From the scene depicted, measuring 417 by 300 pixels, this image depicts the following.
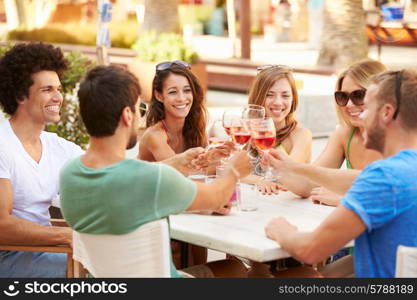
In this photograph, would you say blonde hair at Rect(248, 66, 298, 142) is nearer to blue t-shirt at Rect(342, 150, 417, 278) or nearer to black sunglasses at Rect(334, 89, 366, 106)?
black sunglasses at Rect(334, 89, 366, 106)

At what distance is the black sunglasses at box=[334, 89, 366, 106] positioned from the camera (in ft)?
14.3

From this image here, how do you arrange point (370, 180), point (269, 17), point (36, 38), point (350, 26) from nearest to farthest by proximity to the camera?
point (370, 180) → point (350, 26) → point (36, 38) → point (269, 17)

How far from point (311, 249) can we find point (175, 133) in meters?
2.08

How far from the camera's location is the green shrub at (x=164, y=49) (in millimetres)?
13898

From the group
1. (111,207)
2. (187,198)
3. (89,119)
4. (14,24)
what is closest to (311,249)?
(187,198)

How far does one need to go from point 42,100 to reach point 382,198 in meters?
1.95

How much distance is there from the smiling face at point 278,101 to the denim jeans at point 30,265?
1.63 m

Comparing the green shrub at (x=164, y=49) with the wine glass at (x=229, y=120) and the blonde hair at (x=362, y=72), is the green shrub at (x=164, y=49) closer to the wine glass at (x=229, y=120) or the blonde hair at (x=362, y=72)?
the blonde hair at (x=362, y=72)

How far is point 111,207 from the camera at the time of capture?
2967 millimetres

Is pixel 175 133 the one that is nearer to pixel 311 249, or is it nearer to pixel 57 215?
pixel 57 215

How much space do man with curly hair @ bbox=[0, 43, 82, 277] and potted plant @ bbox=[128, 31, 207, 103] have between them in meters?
9.53

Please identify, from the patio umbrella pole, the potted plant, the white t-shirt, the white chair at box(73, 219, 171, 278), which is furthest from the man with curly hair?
the potted plant

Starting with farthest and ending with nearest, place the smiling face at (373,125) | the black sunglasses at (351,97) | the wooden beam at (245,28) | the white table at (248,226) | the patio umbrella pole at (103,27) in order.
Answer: the wooden beam at (245,28), the patio umbrella pole at (103,27), the black sunglasses at (351,97), the white table at (248,226), the smiling face at (373,125)

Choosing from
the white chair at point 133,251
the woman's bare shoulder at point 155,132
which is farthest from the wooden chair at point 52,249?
→ the woman's bare shoulder at point 155,132
